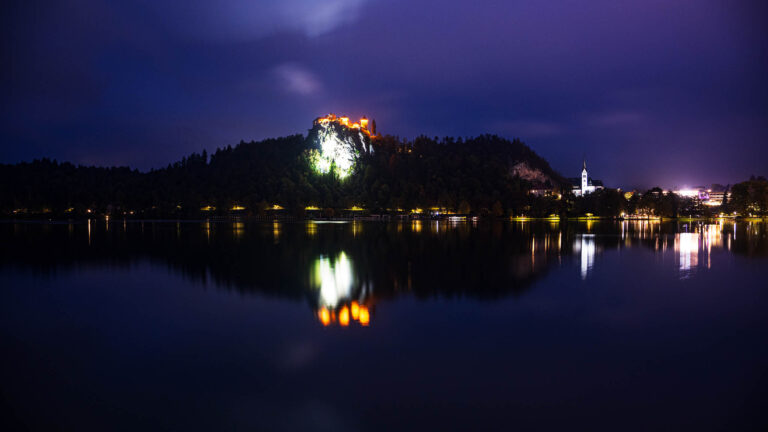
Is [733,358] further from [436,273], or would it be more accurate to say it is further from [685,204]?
[685,204]

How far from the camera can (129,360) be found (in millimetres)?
Answer: 6727

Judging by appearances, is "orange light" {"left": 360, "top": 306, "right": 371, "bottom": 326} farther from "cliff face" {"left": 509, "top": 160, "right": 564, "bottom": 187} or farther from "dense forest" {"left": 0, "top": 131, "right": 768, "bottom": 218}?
"cliff face" {"left": 509, "top": 160, "right": 564, "bottom": 187}

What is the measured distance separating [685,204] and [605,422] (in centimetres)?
13186

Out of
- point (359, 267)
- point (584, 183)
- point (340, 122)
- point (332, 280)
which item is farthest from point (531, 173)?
point (332, 280)

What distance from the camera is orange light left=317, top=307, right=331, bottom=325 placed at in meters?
8.63

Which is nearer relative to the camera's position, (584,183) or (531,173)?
(531,173)

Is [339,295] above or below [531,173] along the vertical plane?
below

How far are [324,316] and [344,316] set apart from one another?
0.42 m

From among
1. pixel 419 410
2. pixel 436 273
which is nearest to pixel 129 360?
pixel 419 410

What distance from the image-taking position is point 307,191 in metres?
106

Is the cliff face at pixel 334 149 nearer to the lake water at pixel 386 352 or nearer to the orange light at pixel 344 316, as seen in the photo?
the lake water at pixel 386 352

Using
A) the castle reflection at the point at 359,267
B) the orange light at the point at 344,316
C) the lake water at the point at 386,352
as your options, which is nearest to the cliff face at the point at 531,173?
the castle reflection at the point at 359,267

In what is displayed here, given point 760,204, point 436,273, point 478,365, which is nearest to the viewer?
point 478,365

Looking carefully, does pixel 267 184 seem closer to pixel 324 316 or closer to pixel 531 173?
pixel 531 173
